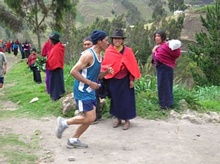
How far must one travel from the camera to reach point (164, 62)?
24.1 ft

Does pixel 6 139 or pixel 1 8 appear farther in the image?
pixel 1 8

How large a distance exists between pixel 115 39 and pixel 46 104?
9.43ft

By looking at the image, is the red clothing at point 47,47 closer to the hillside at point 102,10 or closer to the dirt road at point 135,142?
the dirt road at point 135,142

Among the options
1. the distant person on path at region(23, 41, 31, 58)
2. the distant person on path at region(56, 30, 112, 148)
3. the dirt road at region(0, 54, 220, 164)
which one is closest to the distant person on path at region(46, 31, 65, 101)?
the dirt road at region(0, 54, 220, 164)

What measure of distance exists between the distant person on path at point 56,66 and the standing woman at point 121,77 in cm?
234

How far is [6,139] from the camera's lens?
6.08m

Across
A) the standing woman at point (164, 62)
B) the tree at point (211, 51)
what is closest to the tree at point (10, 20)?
the tree at point (211, 51)

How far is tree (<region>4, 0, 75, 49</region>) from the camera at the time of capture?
2345 cm

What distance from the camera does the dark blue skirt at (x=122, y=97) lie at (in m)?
6.55

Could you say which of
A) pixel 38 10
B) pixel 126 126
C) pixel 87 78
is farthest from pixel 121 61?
pixel 38 10

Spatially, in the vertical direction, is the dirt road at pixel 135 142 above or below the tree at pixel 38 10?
below

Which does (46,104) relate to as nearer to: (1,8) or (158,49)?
(158,49)

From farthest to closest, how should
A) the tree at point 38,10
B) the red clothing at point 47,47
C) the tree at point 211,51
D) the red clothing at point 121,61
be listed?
1. the tree at point 38,10
2. the tree at point 211,51
3. the red clothing at point 47,47
4. the red clothing at point 121,61

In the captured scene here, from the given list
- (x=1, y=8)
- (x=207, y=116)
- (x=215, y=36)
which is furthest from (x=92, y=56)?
(x=1, y=8)
